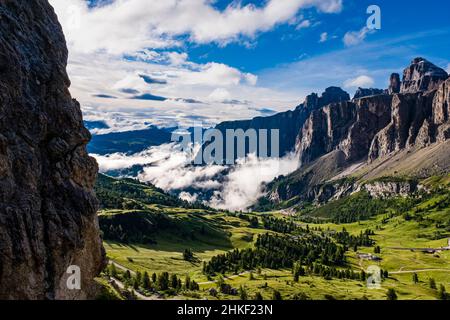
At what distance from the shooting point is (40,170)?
60719mm

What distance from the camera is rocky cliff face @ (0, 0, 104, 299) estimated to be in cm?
5356

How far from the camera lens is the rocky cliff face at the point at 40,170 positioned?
176 ft

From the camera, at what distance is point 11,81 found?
59.2 metres

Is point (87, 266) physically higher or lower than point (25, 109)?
lower

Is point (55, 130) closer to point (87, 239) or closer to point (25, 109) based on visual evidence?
point (25, 109)
